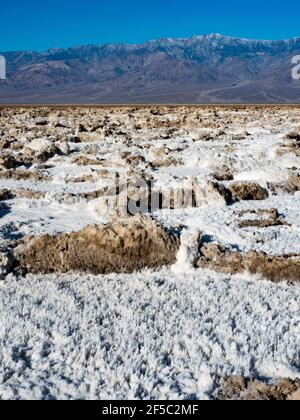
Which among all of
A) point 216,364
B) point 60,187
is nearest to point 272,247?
point 216,364

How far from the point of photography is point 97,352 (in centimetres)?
465

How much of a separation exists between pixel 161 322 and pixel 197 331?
359mm

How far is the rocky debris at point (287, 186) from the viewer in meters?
11.0

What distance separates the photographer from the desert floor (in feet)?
14.5

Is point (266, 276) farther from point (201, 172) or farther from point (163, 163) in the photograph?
point (163, 163)

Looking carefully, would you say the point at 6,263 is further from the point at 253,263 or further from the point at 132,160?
the point at 132,160

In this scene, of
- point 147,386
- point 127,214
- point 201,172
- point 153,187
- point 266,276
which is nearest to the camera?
point 147,386

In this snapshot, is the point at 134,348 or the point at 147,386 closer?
the point at 147,386

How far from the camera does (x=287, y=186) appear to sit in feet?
36.7

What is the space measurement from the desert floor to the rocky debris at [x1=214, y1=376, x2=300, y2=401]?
0.04 feet

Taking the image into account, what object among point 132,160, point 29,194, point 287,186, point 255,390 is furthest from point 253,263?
point 132,160

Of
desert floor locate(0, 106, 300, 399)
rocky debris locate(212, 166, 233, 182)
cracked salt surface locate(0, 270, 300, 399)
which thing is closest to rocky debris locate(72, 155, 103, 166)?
desert floor locate(0, 106, 300, 399)

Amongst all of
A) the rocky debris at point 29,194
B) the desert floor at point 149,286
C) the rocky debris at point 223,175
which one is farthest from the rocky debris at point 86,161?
the rocky debris at point 29,194

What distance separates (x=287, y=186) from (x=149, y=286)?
19.1 ft
